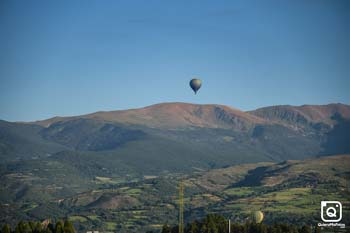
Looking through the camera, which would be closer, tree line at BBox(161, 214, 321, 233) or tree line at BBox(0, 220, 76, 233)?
tree line at BBox(0, 220, 76, 233)

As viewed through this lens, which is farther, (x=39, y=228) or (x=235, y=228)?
(x=235, y=228)

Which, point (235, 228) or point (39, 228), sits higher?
point (235, 228)

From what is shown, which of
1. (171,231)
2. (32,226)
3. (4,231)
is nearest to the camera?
(4,231)

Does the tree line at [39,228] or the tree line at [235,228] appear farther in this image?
the tree line at [235,228]

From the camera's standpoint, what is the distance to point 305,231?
17112cm

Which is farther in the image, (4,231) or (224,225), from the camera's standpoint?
(224,225)

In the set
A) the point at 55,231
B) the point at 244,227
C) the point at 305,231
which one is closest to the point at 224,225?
the point at 244,227

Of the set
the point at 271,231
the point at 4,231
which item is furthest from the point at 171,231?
the point at 4,231

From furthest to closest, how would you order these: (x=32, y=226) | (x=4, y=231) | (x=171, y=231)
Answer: (x=171, y=231) < (x=32, y=226) < (x=4, y=231)

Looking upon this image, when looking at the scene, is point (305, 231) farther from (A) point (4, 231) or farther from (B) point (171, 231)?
(A) point (4, 231)

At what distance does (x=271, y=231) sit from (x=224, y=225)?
1329cm

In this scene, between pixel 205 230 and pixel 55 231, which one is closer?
pixel 55 231

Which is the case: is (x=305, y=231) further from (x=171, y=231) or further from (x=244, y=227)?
(x=171, y=231)

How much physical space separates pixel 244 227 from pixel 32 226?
166 ft
